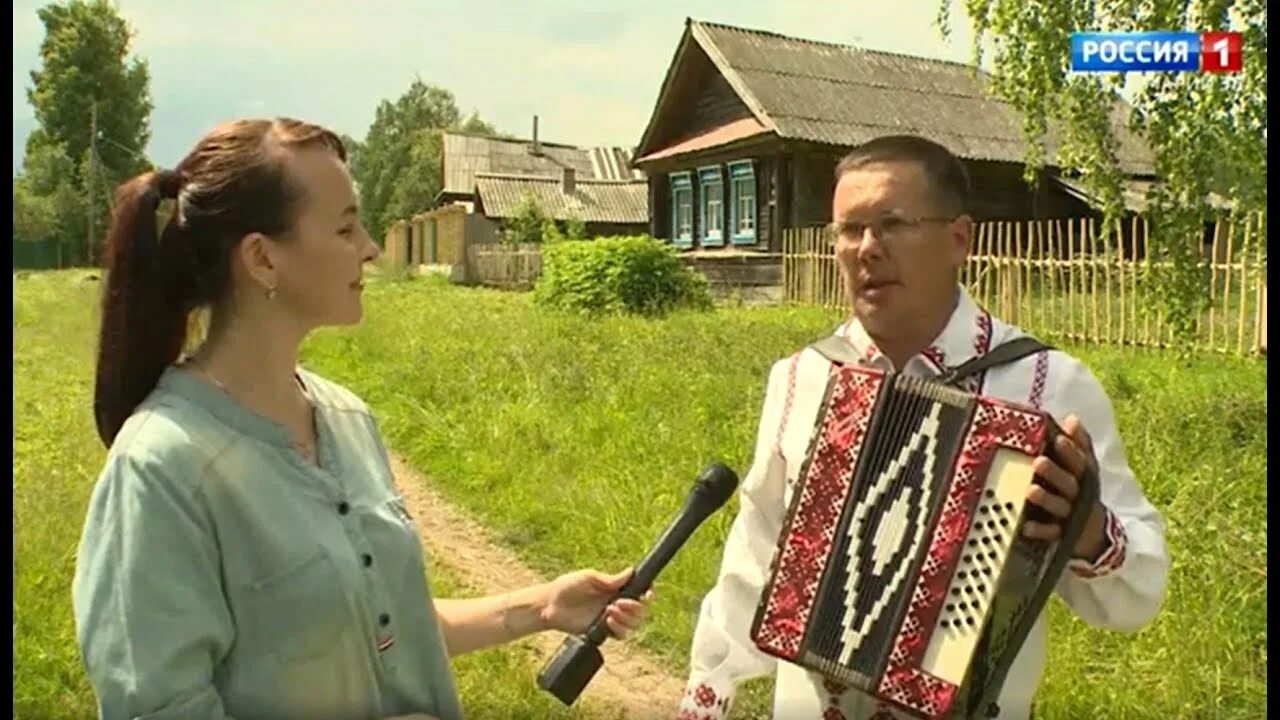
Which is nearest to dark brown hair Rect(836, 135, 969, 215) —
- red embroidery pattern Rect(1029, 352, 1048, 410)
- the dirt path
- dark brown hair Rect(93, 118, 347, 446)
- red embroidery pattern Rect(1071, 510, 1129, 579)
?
red embroidery pattern Rect(1029, 352, 1048, 410)

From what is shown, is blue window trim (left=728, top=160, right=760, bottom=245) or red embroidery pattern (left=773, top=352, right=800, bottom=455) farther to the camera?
blue window trim (left=728, top=160, right=760, bottom=245)

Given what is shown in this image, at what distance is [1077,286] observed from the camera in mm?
A: 8219

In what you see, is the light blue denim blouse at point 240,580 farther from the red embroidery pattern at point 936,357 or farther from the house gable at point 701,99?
the house gable at point 701,99

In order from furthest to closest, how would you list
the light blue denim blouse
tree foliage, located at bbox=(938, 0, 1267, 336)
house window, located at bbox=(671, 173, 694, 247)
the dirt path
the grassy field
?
house window, located at bbox=(671, 173, 694, 247) → tree foliage, located at bbox=(938, 0, 1267, 336) → the dirt path → the grassy field → the light blue denim blouse

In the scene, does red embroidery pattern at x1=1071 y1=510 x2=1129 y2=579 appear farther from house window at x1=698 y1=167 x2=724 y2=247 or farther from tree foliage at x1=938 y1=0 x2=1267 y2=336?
house window at x1=698 y1=167 x2=724 y2=247

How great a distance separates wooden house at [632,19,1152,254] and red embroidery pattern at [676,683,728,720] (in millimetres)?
6695

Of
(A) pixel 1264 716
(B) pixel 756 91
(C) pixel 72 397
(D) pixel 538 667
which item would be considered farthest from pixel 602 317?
(A) pixel 1264 716

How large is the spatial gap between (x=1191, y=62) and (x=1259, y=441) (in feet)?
5.17

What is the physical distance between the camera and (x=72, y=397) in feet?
20.9

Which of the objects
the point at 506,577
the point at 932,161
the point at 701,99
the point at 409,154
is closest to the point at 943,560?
the point at 932,161

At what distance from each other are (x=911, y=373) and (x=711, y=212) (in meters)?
9.57

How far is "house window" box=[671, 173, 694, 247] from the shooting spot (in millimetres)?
11352

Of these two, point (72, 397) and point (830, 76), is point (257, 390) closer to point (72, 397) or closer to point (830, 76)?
point (72, 397)

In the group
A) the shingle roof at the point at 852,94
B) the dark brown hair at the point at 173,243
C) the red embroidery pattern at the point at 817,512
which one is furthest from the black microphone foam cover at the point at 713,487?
the shingle roof at the point at 852,94
